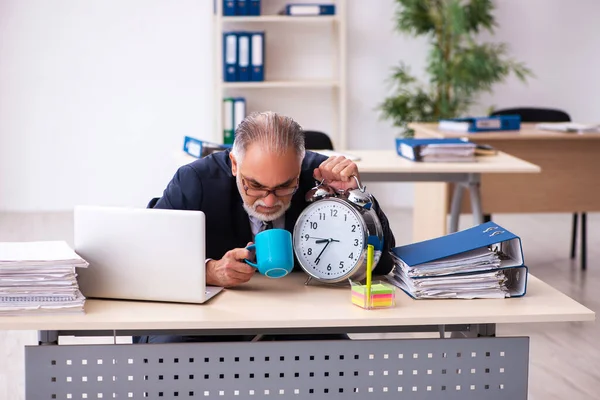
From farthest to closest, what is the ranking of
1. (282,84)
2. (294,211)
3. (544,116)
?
1. (282,84)
2. (544,116)
3. (294,211)

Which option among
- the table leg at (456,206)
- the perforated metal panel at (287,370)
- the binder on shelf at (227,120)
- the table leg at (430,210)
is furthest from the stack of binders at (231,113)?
the perforated metal panel at (287,370)

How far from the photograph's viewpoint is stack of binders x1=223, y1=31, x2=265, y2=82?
595 centimetres

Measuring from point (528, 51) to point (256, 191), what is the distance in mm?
4931

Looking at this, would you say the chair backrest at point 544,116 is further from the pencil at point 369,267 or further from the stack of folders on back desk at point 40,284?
the stack of folders on back desk at point 40,284

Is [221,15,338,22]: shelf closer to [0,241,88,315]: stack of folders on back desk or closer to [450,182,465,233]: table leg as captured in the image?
[450,182,465,233]: table leg

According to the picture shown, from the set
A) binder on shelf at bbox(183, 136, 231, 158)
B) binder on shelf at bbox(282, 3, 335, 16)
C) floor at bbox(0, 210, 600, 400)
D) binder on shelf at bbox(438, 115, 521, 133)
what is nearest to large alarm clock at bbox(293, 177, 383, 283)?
floor at bbox(0, 210, 600, 400)

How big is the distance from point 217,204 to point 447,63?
4.06m

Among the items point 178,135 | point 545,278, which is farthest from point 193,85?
point 545,278

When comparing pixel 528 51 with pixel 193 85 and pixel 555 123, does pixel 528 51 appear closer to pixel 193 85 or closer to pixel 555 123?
pixel 555 123

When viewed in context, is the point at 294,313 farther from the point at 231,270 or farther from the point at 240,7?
the point at 240,7

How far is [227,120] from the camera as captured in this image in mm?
6137

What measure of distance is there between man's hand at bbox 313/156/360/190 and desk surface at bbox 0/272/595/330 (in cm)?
28

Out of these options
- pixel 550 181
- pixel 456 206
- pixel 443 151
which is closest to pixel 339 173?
pixel 443 151

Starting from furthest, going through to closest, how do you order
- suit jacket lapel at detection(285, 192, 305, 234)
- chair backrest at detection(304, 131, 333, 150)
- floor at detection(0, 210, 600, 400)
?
chair backrest at detection(304, 131, 333, 150) < floor at detection(0, 210, 600, 400) < suit jacket lapel at detection(285, 192, 305, 234)
